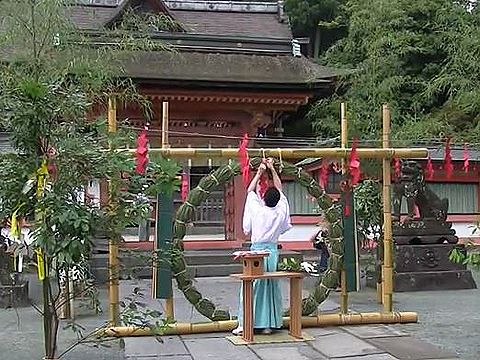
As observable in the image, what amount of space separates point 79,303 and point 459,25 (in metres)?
→ 14.7

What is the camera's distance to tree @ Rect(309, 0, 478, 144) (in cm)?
1931

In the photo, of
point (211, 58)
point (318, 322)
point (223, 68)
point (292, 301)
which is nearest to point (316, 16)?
point (211, 58)

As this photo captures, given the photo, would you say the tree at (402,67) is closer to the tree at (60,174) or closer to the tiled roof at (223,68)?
the tiled roof at (223,68)

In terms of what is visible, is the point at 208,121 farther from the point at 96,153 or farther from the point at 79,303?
the point at 96,153

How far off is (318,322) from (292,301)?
0.67m

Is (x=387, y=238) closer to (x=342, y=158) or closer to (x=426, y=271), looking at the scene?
(x=342, y=158)

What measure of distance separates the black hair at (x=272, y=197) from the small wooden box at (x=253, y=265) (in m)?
0.61

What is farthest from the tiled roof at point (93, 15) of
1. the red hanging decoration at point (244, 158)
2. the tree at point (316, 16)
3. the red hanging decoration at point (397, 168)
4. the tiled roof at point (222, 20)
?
the tree at point (316, 16)

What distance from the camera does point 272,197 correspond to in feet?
24.3

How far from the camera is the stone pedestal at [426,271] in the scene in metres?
10.9

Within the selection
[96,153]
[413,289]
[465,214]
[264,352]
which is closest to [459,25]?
[465,214]

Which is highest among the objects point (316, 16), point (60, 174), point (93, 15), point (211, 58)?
point (316, 16)

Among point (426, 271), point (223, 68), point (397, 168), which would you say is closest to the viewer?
point (397, 168)

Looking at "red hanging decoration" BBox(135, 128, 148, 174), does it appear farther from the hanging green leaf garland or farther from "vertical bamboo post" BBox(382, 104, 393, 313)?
"vertical bamboo post" BBox(382, 104, 393, 313)
